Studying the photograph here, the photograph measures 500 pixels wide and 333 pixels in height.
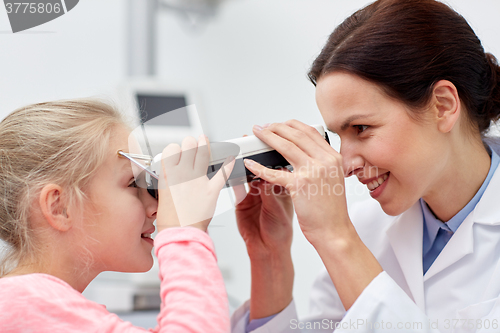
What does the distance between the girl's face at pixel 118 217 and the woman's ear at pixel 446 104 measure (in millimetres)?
593

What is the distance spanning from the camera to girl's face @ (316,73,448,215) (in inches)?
31.4

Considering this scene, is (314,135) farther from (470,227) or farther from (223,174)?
(470,227)

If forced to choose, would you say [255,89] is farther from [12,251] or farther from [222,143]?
[12,251]

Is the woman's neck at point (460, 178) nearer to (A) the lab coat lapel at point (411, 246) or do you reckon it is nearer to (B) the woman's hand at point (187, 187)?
(A) the lab coat lapel at point (411, 246)

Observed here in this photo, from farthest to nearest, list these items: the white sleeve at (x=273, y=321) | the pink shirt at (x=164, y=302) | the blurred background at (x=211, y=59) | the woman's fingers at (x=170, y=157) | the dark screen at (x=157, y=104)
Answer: the blurred background at (x=211, y=59) → the dark screen at (x=157, y=104) → the white sleeve at (x=273, y=321) → the woman's fingers at (x=170, y=157) → the pink shirt at (x=164, y=302)

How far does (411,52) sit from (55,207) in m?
0.74

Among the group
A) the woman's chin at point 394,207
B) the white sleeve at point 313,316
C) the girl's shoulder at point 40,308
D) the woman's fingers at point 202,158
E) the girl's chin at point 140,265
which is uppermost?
the woman's fingers at point 202,158

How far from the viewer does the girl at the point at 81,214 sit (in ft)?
2.12

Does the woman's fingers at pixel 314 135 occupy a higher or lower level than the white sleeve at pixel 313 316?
higher

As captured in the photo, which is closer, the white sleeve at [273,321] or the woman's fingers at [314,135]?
the woman's fingers at [314,135]

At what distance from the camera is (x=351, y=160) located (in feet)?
2.77

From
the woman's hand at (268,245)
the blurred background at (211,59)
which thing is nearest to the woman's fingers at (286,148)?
the woman's hand at (268,245)

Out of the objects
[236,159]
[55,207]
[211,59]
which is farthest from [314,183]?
[211,59]

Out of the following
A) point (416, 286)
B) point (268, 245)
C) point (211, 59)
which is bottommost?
point (416, 286)
